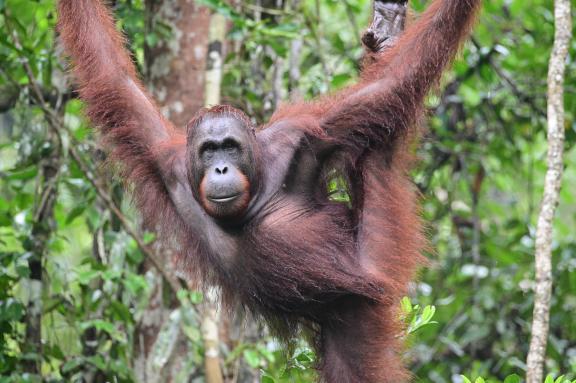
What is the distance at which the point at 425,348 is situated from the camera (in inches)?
225

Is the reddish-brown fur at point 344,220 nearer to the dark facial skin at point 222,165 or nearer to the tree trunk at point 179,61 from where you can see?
the dark facial skin at point 222,165

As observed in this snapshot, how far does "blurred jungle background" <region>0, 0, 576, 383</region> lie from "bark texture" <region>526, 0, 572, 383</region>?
0.14 m

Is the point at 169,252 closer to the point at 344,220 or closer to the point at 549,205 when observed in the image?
the point at 344,220

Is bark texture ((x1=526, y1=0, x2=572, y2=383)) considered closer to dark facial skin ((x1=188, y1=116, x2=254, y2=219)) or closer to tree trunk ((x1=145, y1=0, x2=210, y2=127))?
dark facial skin ((x1=188, y1=116, x2=254, y2=219))

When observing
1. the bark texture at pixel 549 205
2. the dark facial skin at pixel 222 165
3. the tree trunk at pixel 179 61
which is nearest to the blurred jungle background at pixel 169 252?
the tree trunk at pixel 179 61

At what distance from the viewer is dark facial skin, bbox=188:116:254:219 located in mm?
3295

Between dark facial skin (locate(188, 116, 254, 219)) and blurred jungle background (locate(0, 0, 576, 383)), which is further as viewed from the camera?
blurred jungle background (locate(0, 0, 576, 383))

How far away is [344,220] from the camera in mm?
3541

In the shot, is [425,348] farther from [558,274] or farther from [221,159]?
[221,159]

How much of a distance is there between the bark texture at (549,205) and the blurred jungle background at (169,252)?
142 mm

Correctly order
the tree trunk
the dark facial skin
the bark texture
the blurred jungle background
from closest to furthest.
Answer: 1. the bark texture
2. the dark facial skin
3. the blurred jungle background
4. the tree trunk

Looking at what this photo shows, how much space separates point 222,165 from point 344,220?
1.86 feet

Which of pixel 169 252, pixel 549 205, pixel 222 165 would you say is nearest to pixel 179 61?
pixel 169 252

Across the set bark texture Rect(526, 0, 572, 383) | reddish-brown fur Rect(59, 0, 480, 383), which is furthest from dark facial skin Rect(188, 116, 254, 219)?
bark texture Rect(526, 0, 572, 383)
